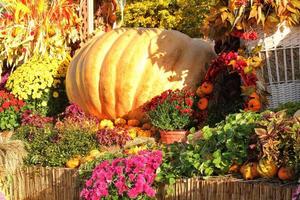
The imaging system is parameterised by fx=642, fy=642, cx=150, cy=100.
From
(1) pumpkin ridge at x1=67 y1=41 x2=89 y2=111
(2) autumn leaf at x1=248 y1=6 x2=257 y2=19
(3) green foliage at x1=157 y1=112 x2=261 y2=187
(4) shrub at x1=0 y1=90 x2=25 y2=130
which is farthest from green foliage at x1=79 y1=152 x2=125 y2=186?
(4) shrub at x1=0 y1=90 x2=25 y2=130

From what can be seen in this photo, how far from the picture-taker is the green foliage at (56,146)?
6.53 meters

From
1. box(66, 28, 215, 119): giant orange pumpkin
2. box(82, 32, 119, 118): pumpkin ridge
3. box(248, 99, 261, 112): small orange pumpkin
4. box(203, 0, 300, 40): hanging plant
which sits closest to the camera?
box(203, 0, 300, 40): hanging plant

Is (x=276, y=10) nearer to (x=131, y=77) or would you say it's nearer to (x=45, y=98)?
(x=131, y=77)

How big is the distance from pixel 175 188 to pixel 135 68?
2657 millimetres

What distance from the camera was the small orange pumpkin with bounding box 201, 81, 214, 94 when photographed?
702 cm

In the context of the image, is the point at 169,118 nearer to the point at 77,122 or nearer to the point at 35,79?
the point at 77,122

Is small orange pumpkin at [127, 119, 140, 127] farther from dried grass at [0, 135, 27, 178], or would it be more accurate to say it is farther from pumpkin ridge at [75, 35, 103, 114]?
dried grass at [0, 135, 27, 178]

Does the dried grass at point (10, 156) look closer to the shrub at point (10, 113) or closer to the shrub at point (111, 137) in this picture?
the shrub at point (111, 137)

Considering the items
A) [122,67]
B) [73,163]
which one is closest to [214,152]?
[73,163]

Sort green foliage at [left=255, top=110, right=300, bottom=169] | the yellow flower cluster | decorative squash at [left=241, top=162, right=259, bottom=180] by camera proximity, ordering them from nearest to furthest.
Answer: green foliage at [left=255, top=110, right=300, bottom=169] < decorative squash at [left=241, top=162, right=259, bottom=180] < the yellow flower cluster

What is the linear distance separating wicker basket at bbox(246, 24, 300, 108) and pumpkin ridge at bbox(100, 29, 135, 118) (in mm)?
1771

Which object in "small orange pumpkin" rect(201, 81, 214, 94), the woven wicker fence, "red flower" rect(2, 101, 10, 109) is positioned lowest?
the woven wicker fence

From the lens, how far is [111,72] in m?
7.59

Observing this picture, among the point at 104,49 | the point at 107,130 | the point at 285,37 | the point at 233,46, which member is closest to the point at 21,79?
the point at 104,49
